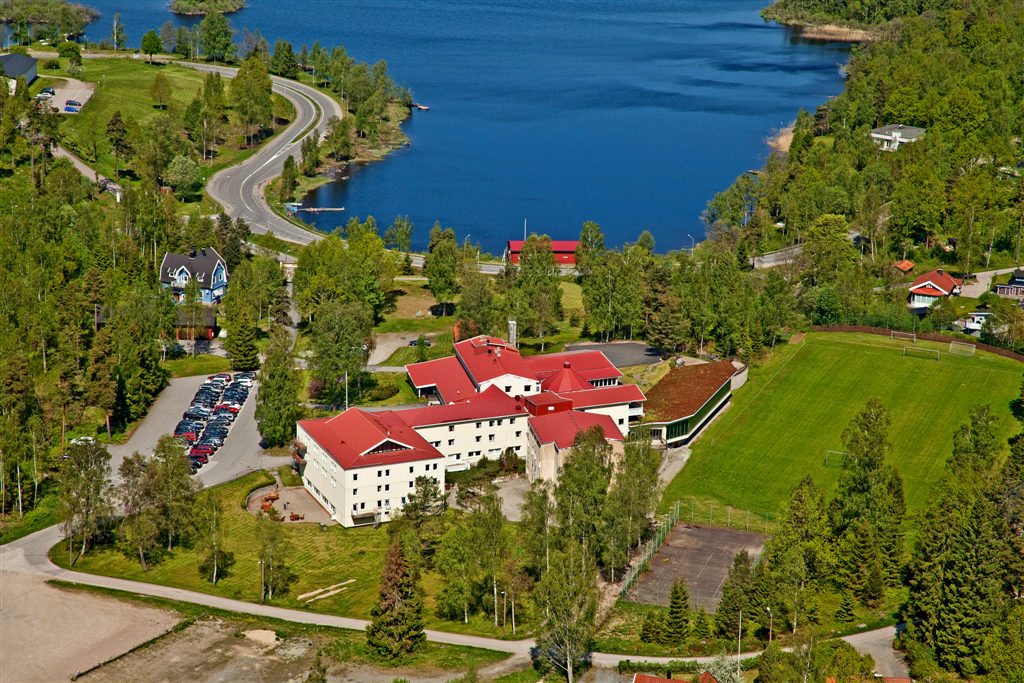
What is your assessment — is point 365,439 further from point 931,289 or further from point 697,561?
point 931,289

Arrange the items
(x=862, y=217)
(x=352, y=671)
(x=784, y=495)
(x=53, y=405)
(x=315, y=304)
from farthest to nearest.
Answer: (x=862, y=217) → (x=315, y=304) → (x=53, y=405) → (x=784, y=495) → (x=352, y=671)

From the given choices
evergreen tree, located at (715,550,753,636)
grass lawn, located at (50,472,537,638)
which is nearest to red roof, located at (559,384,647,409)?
grass lawn, located at (50,472,537,638)

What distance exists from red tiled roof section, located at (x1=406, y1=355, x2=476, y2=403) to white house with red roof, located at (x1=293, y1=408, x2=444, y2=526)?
10.5 metres

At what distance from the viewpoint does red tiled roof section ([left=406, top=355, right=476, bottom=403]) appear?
91.1 meters

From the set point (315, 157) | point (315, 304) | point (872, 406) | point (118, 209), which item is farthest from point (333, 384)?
point (315, 157)

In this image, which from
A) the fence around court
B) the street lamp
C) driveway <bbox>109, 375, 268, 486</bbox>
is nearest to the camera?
the street lamp

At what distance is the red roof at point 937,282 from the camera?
118 metres

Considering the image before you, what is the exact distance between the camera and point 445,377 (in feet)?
308

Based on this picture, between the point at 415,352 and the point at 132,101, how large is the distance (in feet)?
313

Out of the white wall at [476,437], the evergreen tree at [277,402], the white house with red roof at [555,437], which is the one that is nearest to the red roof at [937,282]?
the white house with red roof at [555,437]

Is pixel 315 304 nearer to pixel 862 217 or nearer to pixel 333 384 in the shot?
pixel 333 384

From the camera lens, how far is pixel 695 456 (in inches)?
3474

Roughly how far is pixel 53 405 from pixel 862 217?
94576 millimetres

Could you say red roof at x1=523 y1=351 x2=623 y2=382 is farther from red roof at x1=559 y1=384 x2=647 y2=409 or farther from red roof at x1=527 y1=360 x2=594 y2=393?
red roof at x1=559 y1=384 x2=647 y2=409
